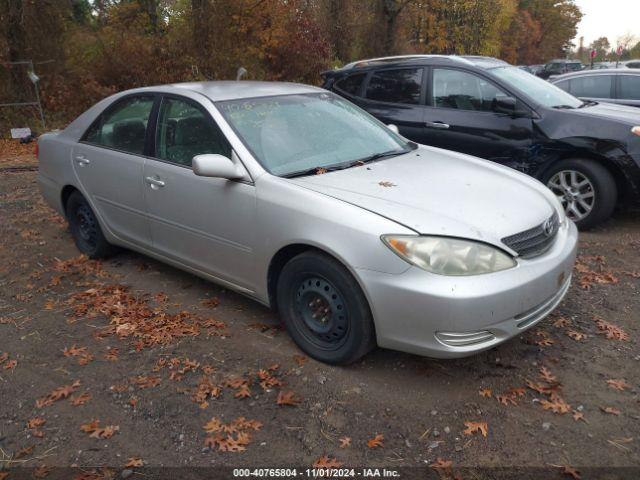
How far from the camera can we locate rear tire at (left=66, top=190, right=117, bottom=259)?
517 cm

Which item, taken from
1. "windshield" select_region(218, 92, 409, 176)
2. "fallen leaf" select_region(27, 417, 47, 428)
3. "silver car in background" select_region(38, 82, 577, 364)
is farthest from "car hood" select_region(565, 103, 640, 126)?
"fallen leaf" select_region(27, 417, 47, 428)

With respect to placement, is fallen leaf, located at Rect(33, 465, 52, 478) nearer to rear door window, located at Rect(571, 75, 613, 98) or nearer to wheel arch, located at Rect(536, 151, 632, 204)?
wheel arch, located at Rect(536, 151, 632, 204)

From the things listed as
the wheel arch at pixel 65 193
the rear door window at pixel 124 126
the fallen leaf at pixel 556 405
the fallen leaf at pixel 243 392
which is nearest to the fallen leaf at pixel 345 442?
the fallen leaf at pixel 243 392

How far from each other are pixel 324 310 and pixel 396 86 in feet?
14.2

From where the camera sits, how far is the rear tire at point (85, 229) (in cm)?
517

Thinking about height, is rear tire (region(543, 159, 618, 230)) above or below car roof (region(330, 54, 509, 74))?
below

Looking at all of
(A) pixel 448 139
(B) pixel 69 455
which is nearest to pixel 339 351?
(B) pixel 69 455

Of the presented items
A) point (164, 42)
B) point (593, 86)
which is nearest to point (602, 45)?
point (164, 42)

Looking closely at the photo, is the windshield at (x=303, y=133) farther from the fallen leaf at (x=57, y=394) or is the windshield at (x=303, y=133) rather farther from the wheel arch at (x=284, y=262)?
the fallen leaf at (x=57, y=394)

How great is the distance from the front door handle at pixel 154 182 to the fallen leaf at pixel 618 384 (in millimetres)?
3167

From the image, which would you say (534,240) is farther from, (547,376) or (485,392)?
(485,392)

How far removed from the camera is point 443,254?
2926 millimetres

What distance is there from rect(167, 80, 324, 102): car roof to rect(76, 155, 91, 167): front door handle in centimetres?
109

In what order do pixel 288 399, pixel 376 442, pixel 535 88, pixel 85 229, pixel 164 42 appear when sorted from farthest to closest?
pixel 164 42 < pixel 535 88 < pixel 85 229 < pixel 288 399 < pixel 376 442
